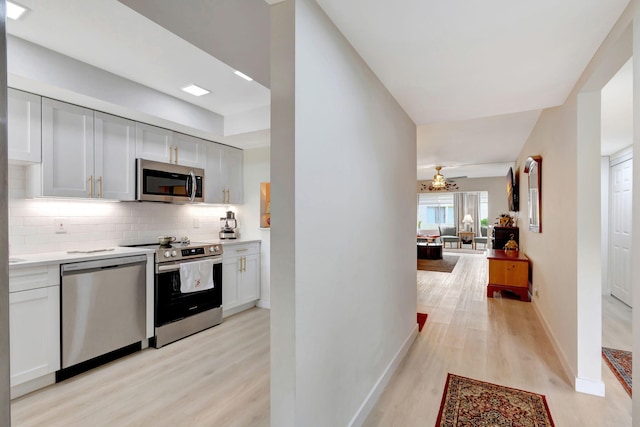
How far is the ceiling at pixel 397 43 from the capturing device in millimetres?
1506

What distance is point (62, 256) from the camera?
252 cm

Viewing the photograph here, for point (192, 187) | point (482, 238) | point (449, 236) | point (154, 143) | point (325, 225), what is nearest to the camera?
point (325, 225)

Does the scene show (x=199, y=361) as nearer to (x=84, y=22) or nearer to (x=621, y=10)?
(x=84, y=22)

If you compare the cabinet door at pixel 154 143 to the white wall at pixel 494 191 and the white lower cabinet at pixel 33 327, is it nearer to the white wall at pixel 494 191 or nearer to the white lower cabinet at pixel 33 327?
the white lower cabinet at pixel 33 327

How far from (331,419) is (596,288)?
205 centimetres

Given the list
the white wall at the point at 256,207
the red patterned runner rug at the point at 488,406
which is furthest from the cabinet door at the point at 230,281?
the red patterned runner rug at the point at 488,406

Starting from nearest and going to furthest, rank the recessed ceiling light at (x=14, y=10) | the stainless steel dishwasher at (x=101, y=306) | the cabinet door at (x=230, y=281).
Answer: the recessed ceiling light at (x=14, y=10)
the stainless steel dishwasher at (x=101, y=306)
the cabinet door at (x=230, y=281)

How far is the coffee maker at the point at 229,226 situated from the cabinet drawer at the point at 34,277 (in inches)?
82.1

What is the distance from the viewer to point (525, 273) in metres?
4.61

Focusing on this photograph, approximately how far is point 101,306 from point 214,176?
197 centimetres

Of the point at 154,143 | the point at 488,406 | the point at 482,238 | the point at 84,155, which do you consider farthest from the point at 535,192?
the point at 482,238

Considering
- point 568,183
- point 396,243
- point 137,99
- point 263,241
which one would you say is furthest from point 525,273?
point 137,99

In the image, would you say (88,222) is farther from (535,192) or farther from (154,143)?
(535,192)

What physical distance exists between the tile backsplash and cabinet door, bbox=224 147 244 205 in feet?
1.40
